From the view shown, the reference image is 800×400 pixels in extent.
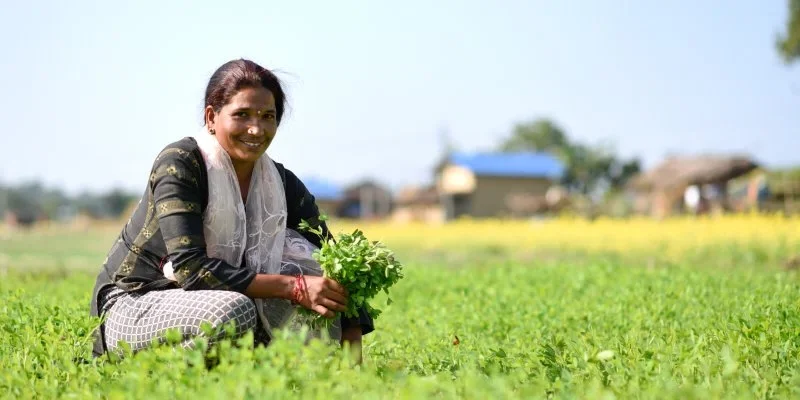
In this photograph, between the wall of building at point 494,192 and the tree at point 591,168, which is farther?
the tree at point 591,168

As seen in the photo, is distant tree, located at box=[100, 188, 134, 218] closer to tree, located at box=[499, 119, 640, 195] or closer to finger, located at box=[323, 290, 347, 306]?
tree, located at box=[499, 119, 640, 195]

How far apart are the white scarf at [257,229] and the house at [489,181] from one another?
4176cm

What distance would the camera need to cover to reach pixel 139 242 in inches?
162

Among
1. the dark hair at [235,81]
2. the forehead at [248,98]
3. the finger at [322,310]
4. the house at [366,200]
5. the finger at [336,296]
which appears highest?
the dark hair at [235,81]

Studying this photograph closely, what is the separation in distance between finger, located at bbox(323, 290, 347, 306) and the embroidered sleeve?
1.10 feet

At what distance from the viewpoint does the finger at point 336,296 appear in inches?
149

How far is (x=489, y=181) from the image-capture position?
156 ft

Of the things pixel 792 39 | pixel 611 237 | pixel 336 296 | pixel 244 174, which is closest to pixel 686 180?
pixel 792 39

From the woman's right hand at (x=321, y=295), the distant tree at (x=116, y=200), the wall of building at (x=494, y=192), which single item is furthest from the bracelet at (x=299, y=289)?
the distant tree at (x=116, y=200)

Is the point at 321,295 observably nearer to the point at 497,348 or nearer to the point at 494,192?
the point at 497,348

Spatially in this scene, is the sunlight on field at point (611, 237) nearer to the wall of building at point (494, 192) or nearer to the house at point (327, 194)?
the wall of building at point (494, 192)

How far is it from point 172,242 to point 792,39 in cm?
2445

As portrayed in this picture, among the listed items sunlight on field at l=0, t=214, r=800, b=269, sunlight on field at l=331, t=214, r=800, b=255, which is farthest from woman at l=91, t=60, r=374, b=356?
sunlight on field at l=0, t=214, r=800, b=269

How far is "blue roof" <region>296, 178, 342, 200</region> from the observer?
62.1 metres
